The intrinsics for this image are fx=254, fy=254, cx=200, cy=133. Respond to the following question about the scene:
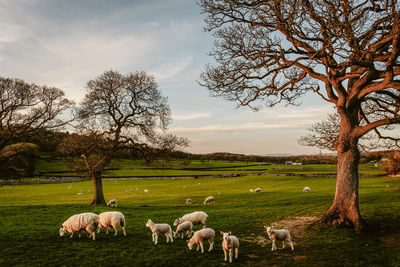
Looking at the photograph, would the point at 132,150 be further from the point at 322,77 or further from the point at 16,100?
the point at 322,77

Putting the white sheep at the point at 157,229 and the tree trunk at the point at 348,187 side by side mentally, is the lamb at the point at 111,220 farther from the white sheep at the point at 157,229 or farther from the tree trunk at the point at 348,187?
the tree trunk at the point at 348,187

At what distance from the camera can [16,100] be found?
22.2m

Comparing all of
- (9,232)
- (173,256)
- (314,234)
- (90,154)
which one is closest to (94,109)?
(90,154)

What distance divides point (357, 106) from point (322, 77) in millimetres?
2276

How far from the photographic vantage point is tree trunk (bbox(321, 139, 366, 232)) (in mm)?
12461

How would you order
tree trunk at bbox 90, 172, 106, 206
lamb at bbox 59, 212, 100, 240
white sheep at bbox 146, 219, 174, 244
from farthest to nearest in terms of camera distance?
1. tree trunk at bbox 90, 172, 106, 206
2. lamb at bbox 59, 212, 100, 240
3. white sheep at bbox 146, 219, 174, 244

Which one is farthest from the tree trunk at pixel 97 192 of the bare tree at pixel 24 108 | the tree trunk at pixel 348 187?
the tree trunk at pixel 348 187

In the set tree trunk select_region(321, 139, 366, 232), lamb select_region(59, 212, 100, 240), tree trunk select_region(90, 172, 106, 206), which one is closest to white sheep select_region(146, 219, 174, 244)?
lamb select_region(59, 212, 100, 240)

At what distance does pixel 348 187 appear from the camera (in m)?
12.6

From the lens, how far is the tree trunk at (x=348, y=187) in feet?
40.9

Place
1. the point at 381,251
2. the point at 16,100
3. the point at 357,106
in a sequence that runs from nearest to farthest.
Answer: the point at 381,251, the point at 357,106, the point at 16,100

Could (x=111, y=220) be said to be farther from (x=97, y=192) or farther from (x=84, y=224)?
(x=97, y=192)

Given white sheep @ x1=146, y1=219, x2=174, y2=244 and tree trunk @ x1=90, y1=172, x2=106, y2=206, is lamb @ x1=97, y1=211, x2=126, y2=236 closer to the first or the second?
white sheep @ x1=146, y1=219, x2=174, y2=244

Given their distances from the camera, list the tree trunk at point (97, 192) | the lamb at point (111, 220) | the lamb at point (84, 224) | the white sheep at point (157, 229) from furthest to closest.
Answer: the tree trunk at point (97, 192), the lamb at point (111, 220), the lamb at point (84, 224), the white sheep at point (157, 229)
